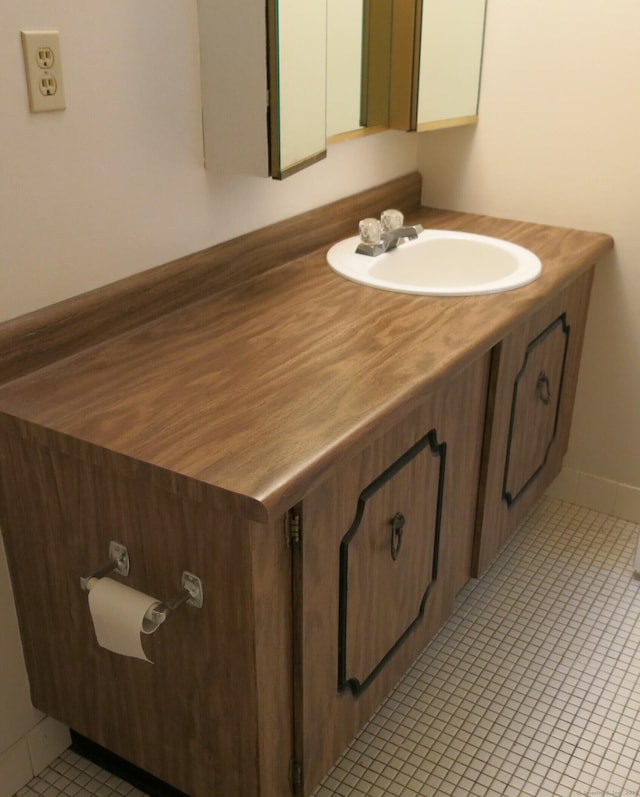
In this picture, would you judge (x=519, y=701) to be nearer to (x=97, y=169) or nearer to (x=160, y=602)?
(x=160, y=602)

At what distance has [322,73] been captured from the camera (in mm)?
1533

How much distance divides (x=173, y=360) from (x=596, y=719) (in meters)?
1.07

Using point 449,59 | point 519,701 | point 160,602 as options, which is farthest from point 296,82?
point 519,701

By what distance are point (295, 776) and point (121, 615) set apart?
1.31 feet

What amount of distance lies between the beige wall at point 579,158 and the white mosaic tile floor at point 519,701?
1.23 feet

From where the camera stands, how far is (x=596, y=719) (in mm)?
1632

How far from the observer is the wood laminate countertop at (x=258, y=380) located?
1024 mm

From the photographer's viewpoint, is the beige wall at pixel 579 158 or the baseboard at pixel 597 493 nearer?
the beige wall at pixel 579 158

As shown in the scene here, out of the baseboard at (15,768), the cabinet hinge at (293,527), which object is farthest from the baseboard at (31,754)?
the cabinet hinge at (293,527)

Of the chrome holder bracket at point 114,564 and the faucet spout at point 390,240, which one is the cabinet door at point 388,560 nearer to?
the chrome holder bracket at point 114,564

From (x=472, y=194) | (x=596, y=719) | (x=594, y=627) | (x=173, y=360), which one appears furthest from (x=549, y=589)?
(x=173, y=360)

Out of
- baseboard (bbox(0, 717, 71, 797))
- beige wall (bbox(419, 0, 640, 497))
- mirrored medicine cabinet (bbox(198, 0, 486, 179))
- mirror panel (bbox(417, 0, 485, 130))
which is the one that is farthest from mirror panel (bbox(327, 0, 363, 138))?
baseboard (bbox(0, 717, 71, 797))

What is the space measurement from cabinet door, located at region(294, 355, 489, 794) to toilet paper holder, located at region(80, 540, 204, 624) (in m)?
0.13

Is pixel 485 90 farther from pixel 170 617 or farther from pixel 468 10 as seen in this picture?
pixel 170 617
